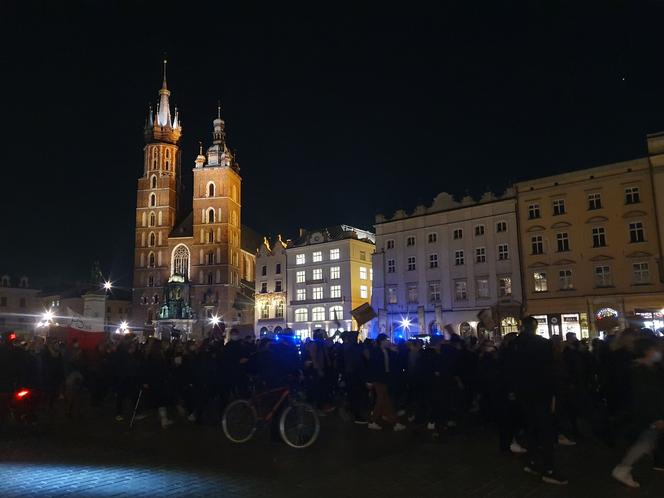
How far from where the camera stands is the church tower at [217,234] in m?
81.3

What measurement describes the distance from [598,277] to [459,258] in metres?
10.8

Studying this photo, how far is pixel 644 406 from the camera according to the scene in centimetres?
729

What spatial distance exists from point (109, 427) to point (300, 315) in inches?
1834

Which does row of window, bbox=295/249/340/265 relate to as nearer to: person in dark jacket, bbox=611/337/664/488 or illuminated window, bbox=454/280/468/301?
illuminated window, bbox=454/280/468/301

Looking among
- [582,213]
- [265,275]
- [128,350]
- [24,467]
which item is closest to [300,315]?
[265,275]

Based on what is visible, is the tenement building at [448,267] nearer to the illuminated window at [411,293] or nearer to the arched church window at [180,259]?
the illuminated window at [411,293]

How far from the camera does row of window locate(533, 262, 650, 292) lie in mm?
36156

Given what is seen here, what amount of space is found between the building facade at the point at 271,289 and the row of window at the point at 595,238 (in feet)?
97.6

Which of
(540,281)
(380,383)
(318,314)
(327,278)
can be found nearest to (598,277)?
(540,281)

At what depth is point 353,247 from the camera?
186ft

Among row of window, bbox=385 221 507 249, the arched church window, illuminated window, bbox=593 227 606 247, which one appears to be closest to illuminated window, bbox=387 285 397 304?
row of window, bbox=385 221 507 249

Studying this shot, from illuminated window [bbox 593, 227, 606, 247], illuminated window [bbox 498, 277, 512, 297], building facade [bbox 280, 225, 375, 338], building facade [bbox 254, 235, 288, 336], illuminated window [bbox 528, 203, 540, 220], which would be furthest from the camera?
building facade [bbox 254, 235, 288, 336]

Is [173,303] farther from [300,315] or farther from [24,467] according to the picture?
[24,467]

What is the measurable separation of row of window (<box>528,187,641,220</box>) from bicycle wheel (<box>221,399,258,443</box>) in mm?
35072
